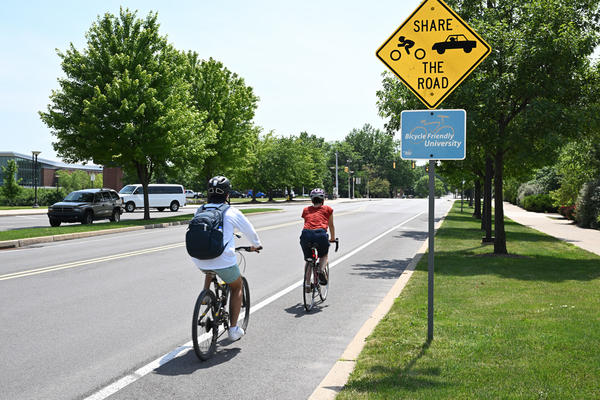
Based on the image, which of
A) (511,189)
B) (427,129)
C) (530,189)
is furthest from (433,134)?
(511,189)

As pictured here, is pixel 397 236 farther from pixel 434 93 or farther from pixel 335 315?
pixel 434 93

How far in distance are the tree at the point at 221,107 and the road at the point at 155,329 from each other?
25.1m

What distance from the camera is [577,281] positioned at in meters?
9.76

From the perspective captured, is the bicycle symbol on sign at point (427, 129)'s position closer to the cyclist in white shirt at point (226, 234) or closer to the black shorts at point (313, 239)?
the cyclist in white shirt at point (226, 234)

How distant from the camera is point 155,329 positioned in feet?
21.1

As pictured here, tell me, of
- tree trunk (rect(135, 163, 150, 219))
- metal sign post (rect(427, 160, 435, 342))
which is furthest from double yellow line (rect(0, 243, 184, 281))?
tree trunk (rect(135, 163, 150, 219))

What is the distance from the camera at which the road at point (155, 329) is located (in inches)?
181

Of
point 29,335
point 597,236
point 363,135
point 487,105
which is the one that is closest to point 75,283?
point 29,335

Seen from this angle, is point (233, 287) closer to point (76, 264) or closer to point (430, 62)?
point (430, 62)

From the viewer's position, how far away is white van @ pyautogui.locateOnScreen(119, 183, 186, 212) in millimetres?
42469

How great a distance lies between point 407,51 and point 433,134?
982 mm

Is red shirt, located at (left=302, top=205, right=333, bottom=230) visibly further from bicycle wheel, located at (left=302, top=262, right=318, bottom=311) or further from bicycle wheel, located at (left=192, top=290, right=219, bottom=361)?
bicycle wheel, located at (left=192, top=290, right=219, bottom=361)

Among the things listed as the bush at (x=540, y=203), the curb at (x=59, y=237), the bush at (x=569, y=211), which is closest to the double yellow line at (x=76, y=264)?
the curb at (x=59, y=237)

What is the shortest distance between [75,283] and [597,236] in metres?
20.0
